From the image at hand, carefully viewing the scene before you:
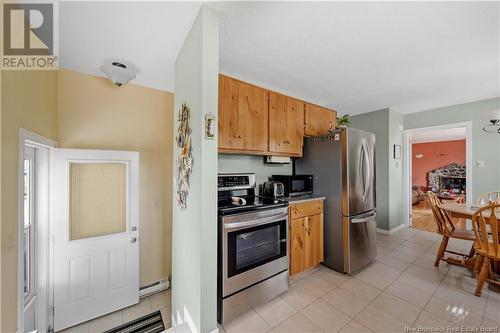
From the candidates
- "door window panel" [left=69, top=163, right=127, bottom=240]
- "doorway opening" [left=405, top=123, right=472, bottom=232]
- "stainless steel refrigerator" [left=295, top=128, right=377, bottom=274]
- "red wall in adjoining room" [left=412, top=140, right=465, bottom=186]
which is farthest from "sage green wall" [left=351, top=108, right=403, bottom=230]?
"red wall in adjoining room" [left=412, top=140, right=465, bottom=186]

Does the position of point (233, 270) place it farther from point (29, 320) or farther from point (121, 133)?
point (121, 133)

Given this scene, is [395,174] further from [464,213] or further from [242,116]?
[242,116]

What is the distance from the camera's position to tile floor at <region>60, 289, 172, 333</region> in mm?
1931

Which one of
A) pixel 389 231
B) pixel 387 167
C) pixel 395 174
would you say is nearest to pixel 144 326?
pixel 389 231

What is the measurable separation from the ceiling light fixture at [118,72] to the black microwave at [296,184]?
211cm

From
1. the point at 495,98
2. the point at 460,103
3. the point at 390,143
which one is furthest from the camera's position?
the point at 390,143

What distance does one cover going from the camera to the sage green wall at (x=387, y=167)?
399cm

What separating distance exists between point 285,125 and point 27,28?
8.17ft

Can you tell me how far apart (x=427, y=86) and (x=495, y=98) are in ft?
5.33

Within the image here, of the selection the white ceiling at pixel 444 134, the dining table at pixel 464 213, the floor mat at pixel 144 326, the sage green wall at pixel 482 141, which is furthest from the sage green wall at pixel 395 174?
the floor mat at pixel 144 326

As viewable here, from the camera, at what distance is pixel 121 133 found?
2.34 metres

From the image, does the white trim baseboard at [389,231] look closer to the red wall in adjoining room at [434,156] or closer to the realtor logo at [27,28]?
the realtor logo at [27,28]

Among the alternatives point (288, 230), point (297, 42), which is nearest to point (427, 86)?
point (297, 42)

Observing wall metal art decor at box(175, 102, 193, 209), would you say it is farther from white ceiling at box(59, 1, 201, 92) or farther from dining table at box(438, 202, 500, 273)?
dining table at box(438, 202, 500, 273)
